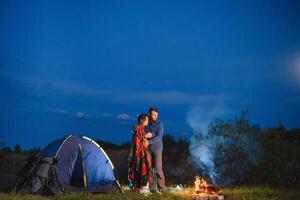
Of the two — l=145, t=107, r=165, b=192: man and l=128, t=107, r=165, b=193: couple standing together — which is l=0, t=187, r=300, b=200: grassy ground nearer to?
l=128, t=107, r=165, b=193: couple standing together

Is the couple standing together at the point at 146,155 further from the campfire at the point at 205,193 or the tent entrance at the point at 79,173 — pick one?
the tent entrance at the point at 79,173

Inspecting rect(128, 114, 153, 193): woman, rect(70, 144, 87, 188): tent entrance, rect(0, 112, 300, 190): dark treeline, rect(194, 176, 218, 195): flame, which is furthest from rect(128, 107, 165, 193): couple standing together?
rect(0, 112, 300, 190): dark treeline

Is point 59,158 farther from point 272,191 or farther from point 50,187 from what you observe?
point 272,191

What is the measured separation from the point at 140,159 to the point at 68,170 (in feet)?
6.19

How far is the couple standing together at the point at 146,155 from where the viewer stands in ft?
36.3

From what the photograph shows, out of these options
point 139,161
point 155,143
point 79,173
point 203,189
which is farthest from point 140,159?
point 79,173

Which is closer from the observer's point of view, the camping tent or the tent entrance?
the camping tent

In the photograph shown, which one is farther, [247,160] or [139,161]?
[247,160]

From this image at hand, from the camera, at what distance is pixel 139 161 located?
11.1 meters

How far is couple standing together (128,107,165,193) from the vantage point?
1108cm

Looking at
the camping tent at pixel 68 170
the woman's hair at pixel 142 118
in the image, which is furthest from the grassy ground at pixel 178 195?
the woman's hair at pixel 142 118

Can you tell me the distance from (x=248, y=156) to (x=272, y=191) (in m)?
3.68

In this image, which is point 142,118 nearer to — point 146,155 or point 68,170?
point 146,155

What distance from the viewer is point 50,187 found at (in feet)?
35.0
